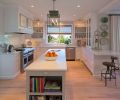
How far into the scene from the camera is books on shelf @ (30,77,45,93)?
3.46m

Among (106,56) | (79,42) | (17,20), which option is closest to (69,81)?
(106,56)

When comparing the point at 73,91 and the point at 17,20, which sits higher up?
the point at 17,20

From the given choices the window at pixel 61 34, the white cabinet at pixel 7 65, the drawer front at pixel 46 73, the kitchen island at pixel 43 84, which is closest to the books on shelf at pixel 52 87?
the kitchen island at pixel 43 84

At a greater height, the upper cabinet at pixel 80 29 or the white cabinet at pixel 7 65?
the upper cabinet at pixel 80 29

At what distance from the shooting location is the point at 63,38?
1288 cm

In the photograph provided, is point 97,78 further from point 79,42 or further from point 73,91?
point 79,42

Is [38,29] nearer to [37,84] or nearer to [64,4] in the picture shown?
[64,4]

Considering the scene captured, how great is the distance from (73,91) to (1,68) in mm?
2708

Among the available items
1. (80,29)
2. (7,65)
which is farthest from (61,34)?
(7,65)

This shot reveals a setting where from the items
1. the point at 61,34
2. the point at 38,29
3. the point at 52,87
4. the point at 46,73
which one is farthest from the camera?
the point at 61,34

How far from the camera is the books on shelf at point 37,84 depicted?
346cm

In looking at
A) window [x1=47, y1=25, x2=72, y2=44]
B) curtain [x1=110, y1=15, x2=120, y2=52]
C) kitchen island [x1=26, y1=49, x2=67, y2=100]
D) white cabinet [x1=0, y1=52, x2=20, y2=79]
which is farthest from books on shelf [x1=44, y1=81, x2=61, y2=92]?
window [x1=47, y1=25, x2=72, y2=44]

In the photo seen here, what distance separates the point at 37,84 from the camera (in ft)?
11.4

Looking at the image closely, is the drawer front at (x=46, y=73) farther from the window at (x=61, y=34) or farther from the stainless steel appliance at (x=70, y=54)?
the window at (x=61, y=34)
